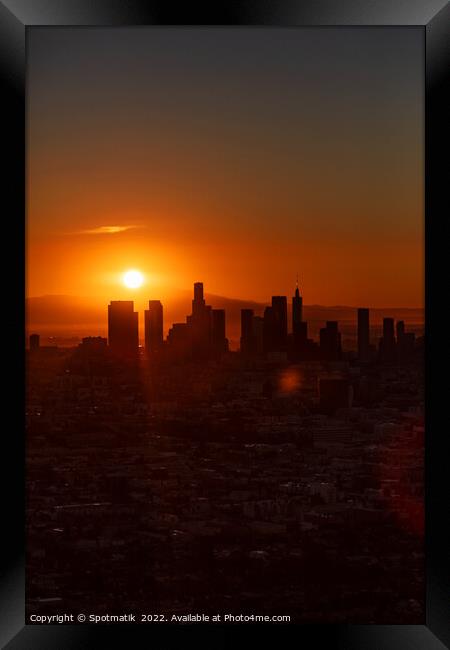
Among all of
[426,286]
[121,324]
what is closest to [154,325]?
[121,324]

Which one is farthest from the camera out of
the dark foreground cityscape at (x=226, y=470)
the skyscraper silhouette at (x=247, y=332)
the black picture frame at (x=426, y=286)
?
the skyscraper silhouette at (x=247, y=332)

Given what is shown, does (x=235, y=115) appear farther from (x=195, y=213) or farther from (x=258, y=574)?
(x=258, y=574)

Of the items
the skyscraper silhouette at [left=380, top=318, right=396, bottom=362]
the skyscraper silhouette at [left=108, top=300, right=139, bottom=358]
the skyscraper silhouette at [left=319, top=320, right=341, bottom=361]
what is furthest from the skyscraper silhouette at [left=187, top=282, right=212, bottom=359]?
the skyscraper silhouette at [left=380, top=318, right=396, bottom=362]

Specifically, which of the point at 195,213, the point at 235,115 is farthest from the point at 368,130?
the point at 195,213

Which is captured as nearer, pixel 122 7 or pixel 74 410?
pixel 122 7

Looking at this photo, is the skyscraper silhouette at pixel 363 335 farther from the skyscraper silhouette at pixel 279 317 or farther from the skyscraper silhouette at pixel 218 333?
the skyscraper silhouette at pixel 218 333

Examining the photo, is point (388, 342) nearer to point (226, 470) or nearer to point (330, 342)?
point (330, 342)

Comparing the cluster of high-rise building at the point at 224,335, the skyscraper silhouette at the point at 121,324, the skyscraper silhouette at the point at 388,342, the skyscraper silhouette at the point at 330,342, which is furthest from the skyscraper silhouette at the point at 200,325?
the skyscraper silhouette at the point at 388,342
